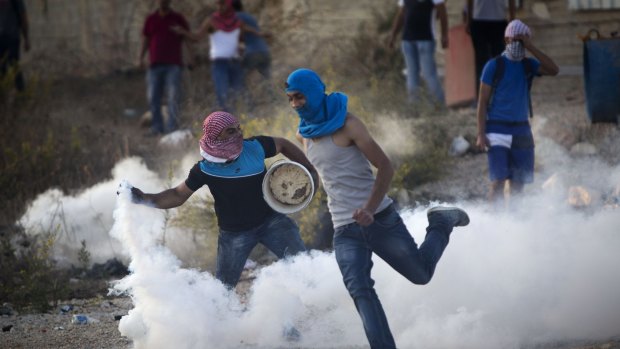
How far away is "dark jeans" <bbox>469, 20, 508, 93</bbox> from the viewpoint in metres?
12.6

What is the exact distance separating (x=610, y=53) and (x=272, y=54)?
7014mm

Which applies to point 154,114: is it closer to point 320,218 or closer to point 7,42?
point 7,42

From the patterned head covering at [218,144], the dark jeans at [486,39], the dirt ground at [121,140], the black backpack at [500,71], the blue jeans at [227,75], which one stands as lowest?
the dirt ground at [121,140]

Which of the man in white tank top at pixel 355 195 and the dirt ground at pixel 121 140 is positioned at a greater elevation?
the man in white tank top at pixel 355 195

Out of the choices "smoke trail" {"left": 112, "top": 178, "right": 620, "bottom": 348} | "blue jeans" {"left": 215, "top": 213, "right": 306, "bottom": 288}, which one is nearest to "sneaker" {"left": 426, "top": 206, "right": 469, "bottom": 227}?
"smoke trail" {"left": 112, "top": 178, "right": 620, "bottom": 348}

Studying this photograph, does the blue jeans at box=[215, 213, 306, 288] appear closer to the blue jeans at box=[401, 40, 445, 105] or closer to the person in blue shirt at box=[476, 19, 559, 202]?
the person in blue shirt at box=[476, 19, 559, 202]

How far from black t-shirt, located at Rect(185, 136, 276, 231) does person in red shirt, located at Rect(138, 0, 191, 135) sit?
24.8 ft

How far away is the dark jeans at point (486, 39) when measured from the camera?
12.6m

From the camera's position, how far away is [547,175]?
11.4m

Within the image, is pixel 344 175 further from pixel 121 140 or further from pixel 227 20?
pixel 121 140

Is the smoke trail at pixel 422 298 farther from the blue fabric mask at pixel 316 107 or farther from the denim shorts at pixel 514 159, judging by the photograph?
the blue fabric mask at pixel 316 107

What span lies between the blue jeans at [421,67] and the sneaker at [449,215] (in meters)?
6.16

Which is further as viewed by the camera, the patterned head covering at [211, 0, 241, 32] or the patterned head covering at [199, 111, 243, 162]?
the patterned head covering at [211, 0, 241, 32]

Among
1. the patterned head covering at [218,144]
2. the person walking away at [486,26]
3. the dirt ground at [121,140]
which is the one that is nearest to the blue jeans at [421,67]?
the dirt ground at [121,140]
